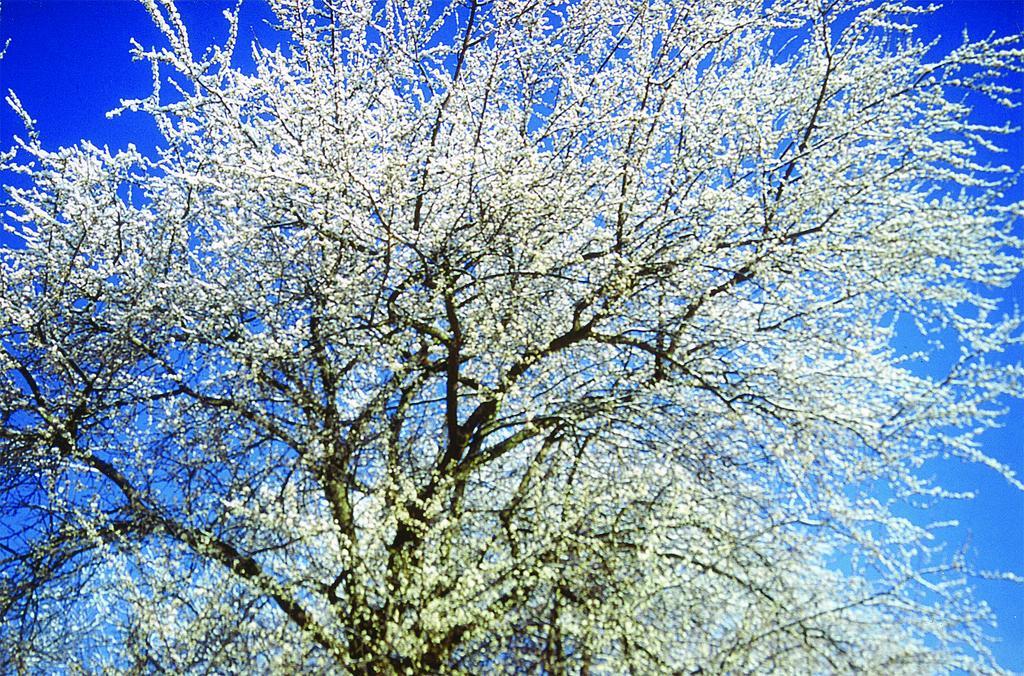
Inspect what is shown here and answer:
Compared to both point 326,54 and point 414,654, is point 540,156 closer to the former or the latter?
point 326,54

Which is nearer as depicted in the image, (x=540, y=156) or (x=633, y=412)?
(x=540, y=156)

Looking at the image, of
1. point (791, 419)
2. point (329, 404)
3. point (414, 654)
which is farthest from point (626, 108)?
point (414, 654)

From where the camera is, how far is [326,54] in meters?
5.27

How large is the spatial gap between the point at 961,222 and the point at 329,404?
3960 millimetres

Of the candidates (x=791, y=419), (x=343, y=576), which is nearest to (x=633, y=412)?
(x=791, y=419)

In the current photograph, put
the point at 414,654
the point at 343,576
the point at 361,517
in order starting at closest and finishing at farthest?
the point at 414,654
the point at 343,576
the point at 361,517

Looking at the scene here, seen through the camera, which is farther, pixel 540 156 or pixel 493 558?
pixel 493 558

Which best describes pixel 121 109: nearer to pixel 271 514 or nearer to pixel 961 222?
pixel 271 514

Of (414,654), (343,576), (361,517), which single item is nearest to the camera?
(414,654)

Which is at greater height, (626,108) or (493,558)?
(626,108)

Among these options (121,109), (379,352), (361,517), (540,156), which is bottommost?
(361,517)

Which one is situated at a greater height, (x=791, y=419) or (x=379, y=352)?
(x=379, y=352)

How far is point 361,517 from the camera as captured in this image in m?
5.26

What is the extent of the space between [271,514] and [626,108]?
3253 mm
